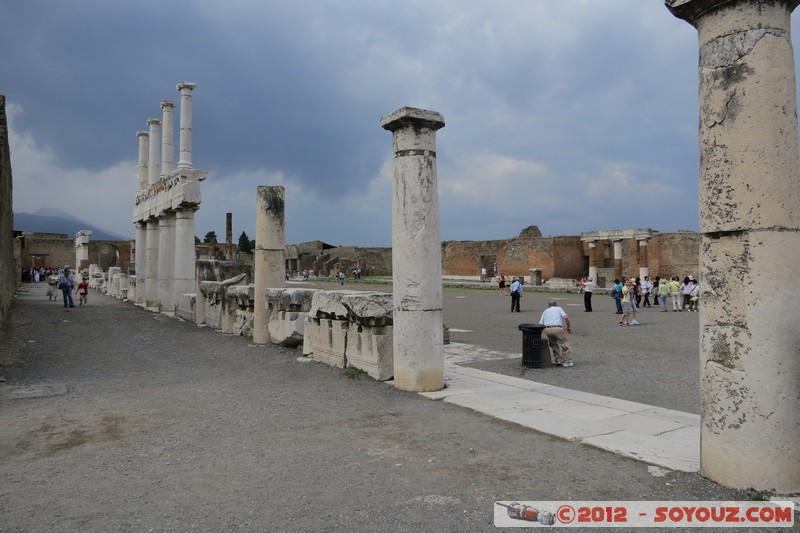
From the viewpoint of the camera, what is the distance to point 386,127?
7.52 meters

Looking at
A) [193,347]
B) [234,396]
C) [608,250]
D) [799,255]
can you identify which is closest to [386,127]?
[234,396]

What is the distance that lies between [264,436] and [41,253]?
5254cm

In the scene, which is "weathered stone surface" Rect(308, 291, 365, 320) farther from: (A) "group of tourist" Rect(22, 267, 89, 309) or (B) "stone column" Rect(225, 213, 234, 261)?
(B) "stone column" Rect(225, 213, 234, 261)

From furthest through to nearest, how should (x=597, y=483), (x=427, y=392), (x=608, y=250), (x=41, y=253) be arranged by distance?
(x=41, y=253) → (x=608, y=250) → (x=427, y=392) → (x=597, y=483)

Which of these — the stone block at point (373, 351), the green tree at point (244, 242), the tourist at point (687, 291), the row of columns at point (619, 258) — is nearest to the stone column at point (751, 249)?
the stone block at point (373, 351)

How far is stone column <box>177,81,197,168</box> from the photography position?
18891 mm

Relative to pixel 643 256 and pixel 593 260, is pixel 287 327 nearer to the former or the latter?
Answer: pixel 643 256

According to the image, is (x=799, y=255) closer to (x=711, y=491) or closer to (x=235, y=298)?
Answer: (x=711, y=491)

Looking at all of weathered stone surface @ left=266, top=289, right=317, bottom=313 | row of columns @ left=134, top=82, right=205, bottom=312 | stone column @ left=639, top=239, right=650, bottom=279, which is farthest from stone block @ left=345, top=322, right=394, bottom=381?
stone column @ left=639, top=239, right=650, bottom=279

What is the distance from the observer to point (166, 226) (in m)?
20.4

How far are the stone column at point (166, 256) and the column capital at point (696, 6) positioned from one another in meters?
18.5

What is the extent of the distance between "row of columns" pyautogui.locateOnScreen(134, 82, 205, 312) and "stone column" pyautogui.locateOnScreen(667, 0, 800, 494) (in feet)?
54.8

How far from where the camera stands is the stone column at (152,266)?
21.4 meters

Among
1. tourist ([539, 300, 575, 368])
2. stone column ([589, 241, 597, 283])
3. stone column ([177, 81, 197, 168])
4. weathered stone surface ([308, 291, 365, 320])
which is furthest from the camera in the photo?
stone column ([589, 241, 597, 283])
